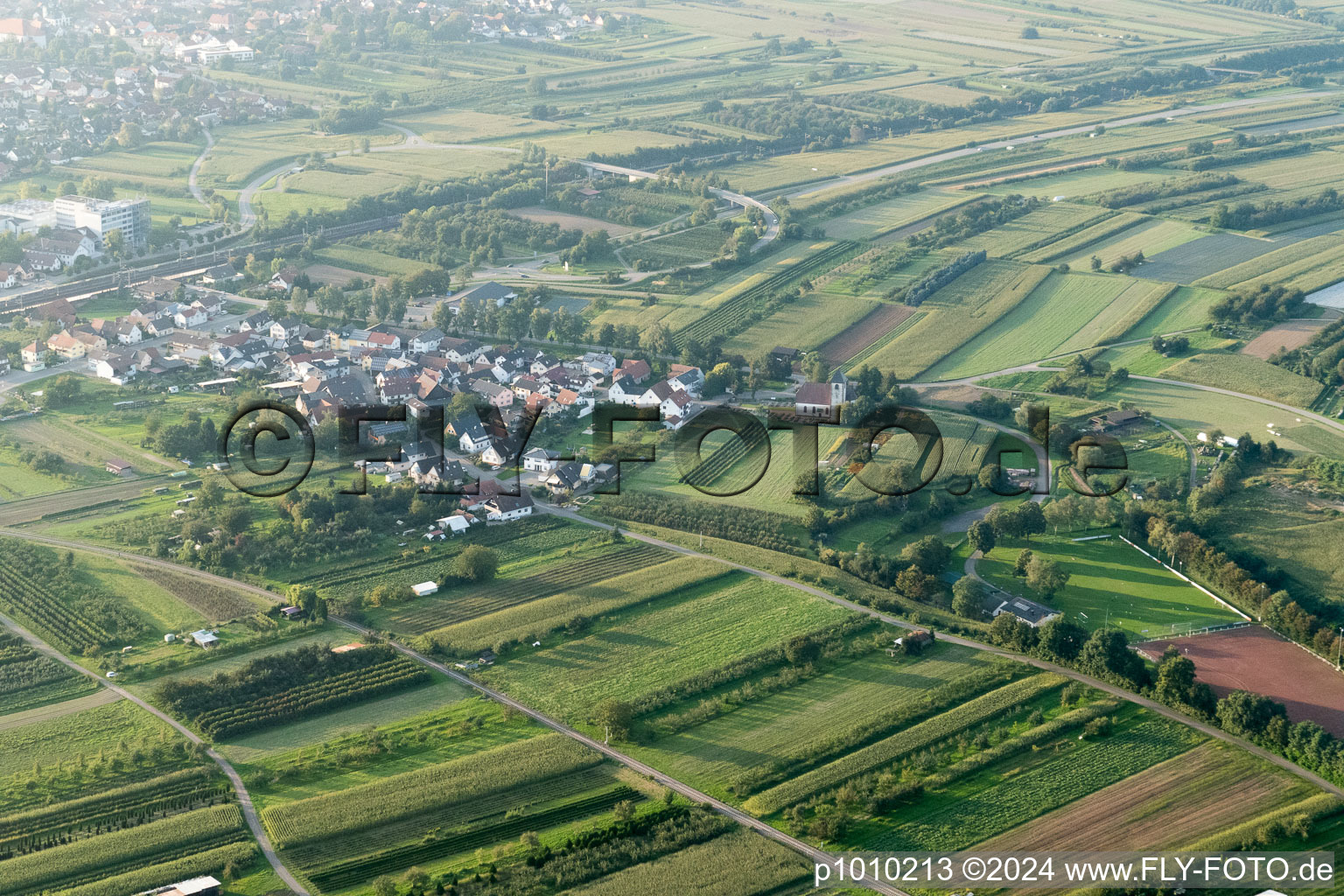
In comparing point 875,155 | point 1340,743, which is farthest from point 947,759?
point 875,155

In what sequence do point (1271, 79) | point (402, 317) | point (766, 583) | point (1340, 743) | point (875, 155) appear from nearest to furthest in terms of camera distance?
point (1340, 743), point (766, 583), point (402, 317), point (875, 155), point (1271, 79)

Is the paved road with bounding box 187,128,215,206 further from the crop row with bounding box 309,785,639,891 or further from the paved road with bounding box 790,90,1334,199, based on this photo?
the crop row with bounding box 309,785,639,891

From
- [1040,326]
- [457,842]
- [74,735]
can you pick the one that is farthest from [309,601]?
A: [1040,326]

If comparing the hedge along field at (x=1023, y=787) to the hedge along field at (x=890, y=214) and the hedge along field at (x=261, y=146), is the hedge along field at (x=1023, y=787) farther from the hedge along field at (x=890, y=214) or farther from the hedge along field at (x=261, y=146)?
the hedge along field at (x=261, y=146)

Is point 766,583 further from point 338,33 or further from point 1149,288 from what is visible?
point 338,33

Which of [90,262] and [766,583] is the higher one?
[90,262]

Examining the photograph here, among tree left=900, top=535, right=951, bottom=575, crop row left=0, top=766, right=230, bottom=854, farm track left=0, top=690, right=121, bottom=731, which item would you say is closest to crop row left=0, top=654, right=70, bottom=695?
farm track left=0, top=690, right=121, bottom=731

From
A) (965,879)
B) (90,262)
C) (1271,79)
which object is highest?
(1271,79)

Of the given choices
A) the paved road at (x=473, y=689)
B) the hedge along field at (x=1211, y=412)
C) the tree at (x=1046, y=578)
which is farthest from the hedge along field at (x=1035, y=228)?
the paved road at (x=473, y=689)
